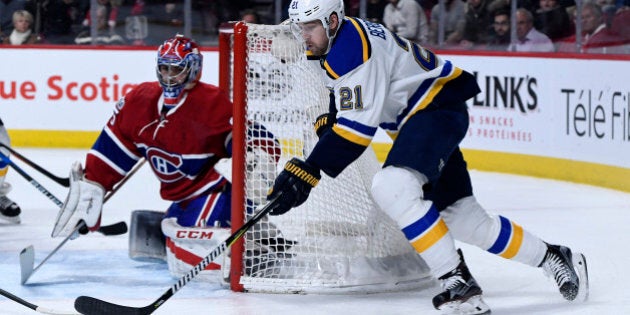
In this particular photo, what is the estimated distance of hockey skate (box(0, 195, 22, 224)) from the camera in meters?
5.66

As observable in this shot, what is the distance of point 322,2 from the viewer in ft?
11.6

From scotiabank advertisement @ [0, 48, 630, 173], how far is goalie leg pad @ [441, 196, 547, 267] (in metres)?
2.93

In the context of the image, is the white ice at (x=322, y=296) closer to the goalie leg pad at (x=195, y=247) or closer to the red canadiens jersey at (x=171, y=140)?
the goalie leg pad at (x=195, y=247)

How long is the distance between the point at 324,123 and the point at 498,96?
3.95 m

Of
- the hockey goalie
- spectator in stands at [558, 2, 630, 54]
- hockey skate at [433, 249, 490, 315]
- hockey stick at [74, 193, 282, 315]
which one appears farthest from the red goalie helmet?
spectator in stands at [558, 2, 630, 54]

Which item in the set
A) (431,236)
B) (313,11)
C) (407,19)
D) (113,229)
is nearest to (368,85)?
(313,11)

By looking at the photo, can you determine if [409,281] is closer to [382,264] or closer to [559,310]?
[382,264]

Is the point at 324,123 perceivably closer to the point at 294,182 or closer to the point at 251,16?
the point at 294,182

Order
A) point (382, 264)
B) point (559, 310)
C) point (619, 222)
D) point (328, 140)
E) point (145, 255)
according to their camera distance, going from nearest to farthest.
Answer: point (328, 140) → point (559, 310) → point (382, 264) → point (145, 255) → point (619, 222)

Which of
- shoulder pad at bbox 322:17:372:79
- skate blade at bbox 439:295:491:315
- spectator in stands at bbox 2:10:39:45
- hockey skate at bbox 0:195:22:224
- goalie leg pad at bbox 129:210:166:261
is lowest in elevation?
hockey skate at bbox 0:195:22:224

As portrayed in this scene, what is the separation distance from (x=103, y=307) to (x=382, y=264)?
38.4 inches

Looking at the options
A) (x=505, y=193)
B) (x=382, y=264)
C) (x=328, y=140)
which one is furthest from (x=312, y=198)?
(x=505, y=193)

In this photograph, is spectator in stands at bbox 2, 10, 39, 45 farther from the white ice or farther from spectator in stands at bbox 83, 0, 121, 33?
the white ice

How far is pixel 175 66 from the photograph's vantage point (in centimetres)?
432
